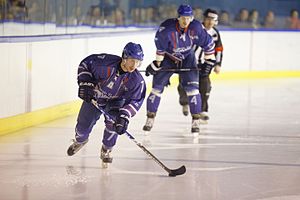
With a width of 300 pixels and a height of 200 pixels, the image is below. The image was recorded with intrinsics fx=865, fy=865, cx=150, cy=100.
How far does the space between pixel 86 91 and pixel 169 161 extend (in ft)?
3.57

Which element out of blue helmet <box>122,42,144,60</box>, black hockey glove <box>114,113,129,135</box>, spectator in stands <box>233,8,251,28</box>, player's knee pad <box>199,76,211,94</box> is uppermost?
blue helmet <box>122,42,144,60</box>

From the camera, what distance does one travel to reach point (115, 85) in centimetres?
570

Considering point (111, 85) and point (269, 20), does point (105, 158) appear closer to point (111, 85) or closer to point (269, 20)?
point (111, 85)

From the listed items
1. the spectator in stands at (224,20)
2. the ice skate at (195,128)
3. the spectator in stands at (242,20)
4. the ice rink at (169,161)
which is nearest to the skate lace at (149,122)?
the ice rink at (169,161)

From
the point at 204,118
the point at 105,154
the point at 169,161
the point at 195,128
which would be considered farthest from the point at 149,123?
the point at 105,154

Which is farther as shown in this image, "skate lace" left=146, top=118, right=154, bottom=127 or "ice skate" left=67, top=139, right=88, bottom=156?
"skate lace" left=146, top=118, right=154, bottom=127

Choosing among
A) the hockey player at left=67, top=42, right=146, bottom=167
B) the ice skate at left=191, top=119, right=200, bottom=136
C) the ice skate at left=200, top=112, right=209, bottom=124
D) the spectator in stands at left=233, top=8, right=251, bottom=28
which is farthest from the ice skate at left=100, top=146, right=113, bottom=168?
the spectator in stands at left=233, top=8, right=251, bottom=28

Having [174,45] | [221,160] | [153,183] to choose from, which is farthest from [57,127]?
[153,183]

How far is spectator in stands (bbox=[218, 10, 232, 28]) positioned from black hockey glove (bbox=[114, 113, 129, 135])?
28.9ft

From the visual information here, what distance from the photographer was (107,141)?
5969 mm

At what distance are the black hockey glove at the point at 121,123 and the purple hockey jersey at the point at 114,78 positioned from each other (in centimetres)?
4

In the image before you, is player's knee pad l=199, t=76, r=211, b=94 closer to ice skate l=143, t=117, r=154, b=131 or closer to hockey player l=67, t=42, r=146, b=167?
ice skate l=143, t=117, r=154, b=131

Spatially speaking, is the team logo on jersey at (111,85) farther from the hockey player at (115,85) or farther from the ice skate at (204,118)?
the ice skate at (204,118)

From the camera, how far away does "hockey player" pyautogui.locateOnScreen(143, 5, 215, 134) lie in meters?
7.44
